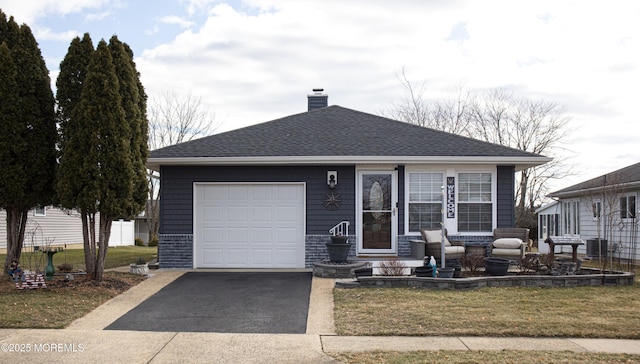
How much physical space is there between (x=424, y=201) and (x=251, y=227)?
13.9 feet

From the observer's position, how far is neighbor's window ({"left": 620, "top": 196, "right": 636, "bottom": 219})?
17.4 meters

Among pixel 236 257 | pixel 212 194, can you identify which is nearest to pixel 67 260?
pixel 212 194

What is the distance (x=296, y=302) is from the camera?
965 cm

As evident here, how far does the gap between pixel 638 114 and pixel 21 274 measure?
20838 millimetres

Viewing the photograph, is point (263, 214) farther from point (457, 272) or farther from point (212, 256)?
point (457, 272)

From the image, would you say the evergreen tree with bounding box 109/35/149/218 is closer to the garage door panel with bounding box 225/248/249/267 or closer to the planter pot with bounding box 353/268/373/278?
the garage door panel with bounding box 225/248/249/267

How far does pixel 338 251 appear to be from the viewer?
1213cm

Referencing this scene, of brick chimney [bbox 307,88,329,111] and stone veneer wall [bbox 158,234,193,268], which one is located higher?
brick chimney [bbox 307,88,329,111]

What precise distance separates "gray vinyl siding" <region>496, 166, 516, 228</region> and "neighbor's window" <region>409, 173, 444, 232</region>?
1.40 metres

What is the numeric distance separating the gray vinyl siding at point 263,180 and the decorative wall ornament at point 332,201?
0.24ft

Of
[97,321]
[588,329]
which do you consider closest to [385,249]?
[588,329]

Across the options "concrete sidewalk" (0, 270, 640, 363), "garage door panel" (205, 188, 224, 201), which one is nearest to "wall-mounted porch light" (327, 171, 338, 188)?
"garage door panel" (205, 188, 224, 201)

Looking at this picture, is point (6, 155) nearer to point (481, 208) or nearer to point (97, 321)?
point (97, 321)

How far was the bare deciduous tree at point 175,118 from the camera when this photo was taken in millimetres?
32344
